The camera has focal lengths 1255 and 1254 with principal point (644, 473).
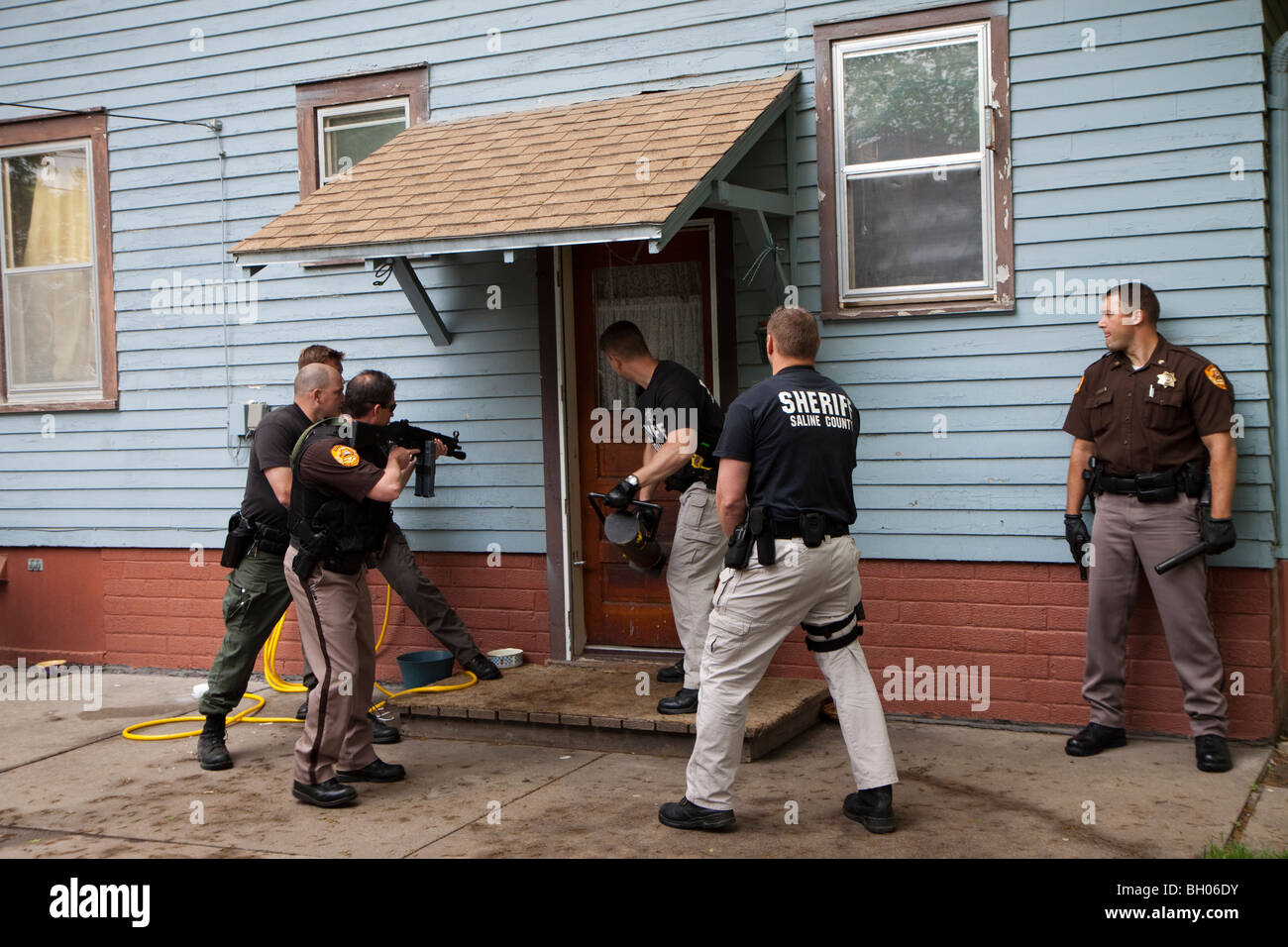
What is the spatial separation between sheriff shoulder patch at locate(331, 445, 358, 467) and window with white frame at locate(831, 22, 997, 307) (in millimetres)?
2755

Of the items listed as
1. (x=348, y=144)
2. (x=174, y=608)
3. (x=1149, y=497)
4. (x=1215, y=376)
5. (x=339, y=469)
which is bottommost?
(x=174, y=608)

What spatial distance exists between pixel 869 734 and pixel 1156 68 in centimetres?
351

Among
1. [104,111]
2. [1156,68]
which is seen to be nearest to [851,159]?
[1156,68]

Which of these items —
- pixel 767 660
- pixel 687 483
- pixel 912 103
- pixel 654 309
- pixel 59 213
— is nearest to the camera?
pixel 767 660

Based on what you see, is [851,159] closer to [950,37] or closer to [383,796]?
[950,37]

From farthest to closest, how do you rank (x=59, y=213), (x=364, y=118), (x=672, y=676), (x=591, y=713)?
(x=59, y=213), (x=364, y=118), (x=672, y=676), (x=591, y=713)

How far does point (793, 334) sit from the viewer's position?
200 inches

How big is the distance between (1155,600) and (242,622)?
448cm

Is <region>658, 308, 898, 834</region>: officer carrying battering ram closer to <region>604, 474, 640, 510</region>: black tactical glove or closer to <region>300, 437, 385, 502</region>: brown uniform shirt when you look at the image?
<region>604, 474, 640, 510</region>: black tactical glove

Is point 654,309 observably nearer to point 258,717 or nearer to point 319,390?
point 319,390

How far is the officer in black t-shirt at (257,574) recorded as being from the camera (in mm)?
6348

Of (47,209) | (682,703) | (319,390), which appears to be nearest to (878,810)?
(682,703)

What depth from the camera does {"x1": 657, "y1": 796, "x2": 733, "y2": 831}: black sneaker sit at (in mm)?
4953

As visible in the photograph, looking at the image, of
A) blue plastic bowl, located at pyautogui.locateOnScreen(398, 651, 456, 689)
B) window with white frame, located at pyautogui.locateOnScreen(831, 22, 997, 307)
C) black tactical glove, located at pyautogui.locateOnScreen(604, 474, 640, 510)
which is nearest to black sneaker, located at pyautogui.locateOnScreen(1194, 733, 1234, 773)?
window with white frame, located at pyautogui.locateOnScreen(831, 22, 997, 307)
